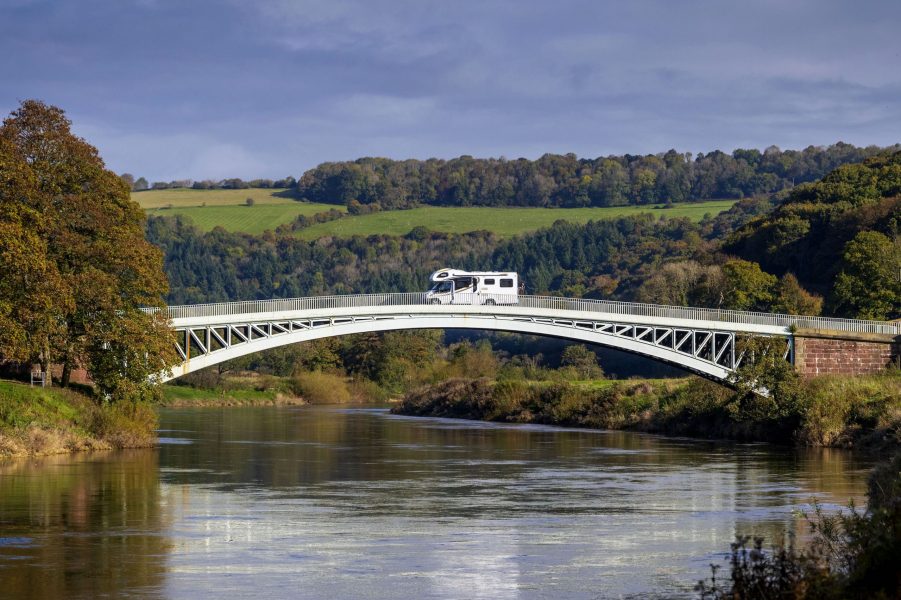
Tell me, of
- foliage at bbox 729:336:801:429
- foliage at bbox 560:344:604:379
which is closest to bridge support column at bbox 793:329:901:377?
foliage at bbox 729:336:801:429

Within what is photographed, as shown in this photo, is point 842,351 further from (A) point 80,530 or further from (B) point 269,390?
(B) point 269,390

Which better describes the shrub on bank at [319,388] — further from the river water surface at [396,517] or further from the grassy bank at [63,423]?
the grassy bank at [63,423]

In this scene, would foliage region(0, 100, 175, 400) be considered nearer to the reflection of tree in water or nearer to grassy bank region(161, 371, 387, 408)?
the reflection of tree in water

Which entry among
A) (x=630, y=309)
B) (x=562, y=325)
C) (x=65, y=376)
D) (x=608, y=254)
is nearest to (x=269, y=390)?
(x=630, y=309)

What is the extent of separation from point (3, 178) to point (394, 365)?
74.5 meters

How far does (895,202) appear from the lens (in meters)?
97.1

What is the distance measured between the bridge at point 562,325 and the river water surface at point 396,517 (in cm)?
727

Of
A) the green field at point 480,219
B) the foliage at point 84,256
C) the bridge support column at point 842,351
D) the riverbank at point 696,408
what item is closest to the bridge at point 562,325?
the bridge support column at point 842,351

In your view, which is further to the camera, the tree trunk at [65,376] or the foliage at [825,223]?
the foliage at [825,223]

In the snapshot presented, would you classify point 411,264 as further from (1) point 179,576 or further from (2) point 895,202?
(1) point 179,576

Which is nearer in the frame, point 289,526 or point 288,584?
point 288,584

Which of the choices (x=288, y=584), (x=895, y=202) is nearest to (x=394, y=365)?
(x=895, y=202)

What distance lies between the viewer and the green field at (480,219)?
187 metres

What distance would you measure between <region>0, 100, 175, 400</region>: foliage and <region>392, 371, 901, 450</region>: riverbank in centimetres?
2725
